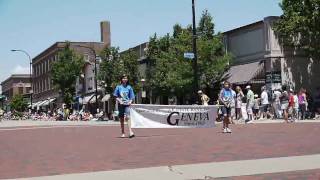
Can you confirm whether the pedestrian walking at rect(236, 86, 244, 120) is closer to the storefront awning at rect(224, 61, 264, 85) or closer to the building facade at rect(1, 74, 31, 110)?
the storefront awning at rect(224, 61, 264, 85)

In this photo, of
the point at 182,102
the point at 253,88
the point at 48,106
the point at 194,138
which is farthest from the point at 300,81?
the point at 48,106

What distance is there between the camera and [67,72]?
69875mm

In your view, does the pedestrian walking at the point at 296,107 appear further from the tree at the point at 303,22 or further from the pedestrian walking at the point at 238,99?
the tree at the point at 303,22

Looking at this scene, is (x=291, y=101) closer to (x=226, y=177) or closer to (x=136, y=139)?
(x=136, y=139)

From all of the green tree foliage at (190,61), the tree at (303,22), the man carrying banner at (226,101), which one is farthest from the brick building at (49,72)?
the man carrying banner at (226,101)

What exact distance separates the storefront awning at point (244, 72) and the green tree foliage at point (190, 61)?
86 centimetres

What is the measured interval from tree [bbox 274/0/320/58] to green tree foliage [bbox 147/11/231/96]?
525 centimetres

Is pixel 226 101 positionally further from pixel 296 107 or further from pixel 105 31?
pixel 105 31

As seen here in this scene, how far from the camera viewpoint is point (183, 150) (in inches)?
512

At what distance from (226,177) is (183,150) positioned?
3818 millimetres

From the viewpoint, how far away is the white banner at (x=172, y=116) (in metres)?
19.6


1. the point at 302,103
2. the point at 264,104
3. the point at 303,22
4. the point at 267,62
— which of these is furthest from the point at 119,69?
the point at 302,103

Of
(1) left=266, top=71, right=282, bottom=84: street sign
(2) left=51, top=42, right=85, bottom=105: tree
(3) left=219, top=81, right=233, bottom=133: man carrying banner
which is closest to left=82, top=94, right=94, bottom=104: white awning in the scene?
(2) left=51, top=42, right=85, bottom=105: tree

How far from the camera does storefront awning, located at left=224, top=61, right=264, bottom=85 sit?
3881 cm
